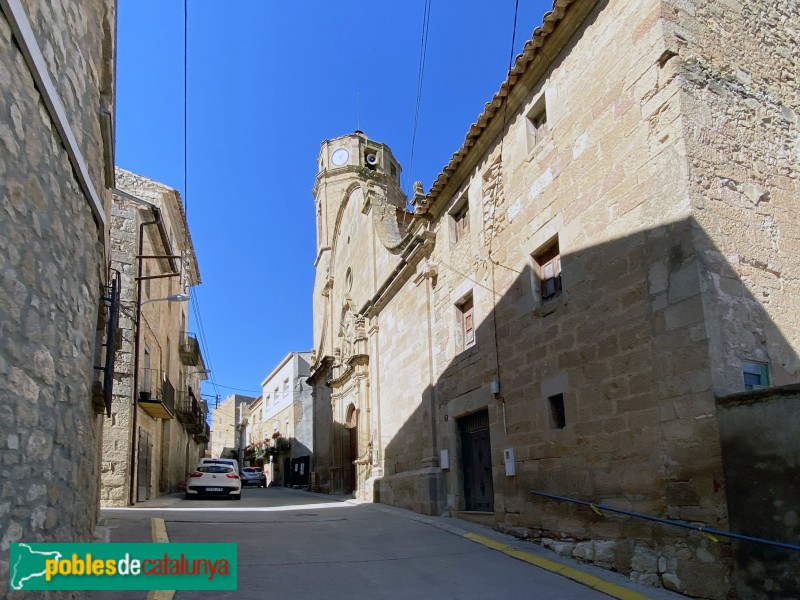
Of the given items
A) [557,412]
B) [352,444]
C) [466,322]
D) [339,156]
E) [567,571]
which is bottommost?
[567,571]

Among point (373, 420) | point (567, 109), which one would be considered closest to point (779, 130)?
point (567, 109)

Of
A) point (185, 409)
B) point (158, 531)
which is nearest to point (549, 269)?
point (158, 531)

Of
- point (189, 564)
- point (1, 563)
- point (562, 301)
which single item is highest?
point (562, 301)

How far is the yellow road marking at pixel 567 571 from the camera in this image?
6173 mm

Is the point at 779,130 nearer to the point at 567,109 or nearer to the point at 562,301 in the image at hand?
the point at 567,109

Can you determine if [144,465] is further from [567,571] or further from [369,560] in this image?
[567,571]

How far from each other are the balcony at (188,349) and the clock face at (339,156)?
33.1 feet

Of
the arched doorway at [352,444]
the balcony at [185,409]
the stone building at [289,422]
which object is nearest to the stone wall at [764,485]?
the arched doorway at [352,444]

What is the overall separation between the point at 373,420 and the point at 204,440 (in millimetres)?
22074

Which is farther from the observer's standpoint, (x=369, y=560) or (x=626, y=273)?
(x=369, y=560)

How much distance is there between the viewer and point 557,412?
8.56m

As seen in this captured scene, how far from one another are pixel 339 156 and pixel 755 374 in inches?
1027

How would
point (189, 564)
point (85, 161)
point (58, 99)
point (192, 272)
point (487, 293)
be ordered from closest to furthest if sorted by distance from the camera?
point (58, 99) < point (189, 564) < point (85, 161) < point (487, 293) < point (192, 272)

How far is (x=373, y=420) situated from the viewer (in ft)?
58.1
